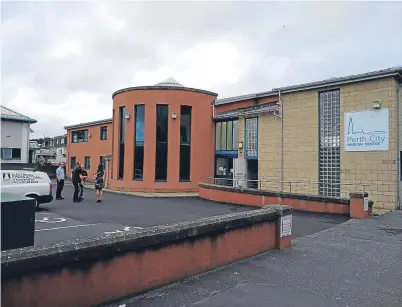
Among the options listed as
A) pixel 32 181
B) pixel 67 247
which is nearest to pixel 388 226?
pixel 67 247

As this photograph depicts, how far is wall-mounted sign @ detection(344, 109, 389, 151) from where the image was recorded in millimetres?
15055

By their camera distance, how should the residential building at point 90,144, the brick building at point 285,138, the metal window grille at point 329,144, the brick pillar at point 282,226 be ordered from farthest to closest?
the residential building at point 90,144, the metal window grille at point 329,144, the brick building at point 285,138, the brick pillar at point 282,226

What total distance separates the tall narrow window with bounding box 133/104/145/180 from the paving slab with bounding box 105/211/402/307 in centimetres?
1668

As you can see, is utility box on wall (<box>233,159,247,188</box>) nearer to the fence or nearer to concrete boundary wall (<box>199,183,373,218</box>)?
the fence

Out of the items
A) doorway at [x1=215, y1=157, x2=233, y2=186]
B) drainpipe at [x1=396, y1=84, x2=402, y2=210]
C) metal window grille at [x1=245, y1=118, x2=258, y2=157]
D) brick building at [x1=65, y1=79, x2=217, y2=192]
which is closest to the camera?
drainpipe at [x1=396, y1=84, x2=402, y2=210]

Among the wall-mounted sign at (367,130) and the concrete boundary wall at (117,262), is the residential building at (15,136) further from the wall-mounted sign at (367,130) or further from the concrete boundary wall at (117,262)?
the concrete boundary wall at (117,262)

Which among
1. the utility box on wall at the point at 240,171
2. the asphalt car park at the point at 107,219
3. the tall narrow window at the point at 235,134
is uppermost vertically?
the tall narrow window at the point at 235,134

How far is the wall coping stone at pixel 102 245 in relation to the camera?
3.34 m

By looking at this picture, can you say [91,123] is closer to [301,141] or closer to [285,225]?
[301,141]

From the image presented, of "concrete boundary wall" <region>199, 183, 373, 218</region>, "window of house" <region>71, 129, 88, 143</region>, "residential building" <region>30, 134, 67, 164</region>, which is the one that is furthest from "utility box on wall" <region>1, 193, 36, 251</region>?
"residential building" <region>30, 134, 67, 164</region>

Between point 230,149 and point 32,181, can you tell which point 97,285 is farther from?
point 230,149

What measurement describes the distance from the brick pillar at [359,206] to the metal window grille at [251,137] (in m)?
9.01

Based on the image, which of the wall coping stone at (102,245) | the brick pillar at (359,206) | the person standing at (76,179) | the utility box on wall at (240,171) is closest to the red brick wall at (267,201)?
the brick pillar at (359,206)

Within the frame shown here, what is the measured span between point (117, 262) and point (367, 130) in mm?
14730
